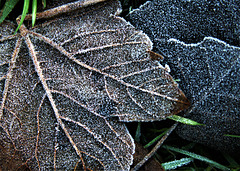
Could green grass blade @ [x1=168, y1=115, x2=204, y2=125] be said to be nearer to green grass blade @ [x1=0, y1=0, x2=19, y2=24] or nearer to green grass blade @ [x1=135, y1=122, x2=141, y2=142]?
green grass blade @ [x1=135, y1=122, x2=141, y2=142]

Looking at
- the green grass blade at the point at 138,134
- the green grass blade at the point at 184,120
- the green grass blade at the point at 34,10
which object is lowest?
the green grass blade at the point at 138,134

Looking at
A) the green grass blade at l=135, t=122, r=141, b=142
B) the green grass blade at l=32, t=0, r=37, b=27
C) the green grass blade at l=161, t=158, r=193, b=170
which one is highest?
the green grass blade at l=32, t=0, r=37, b=27

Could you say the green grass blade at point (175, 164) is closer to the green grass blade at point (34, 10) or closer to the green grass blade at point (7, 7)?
the green grass blade at point (34, 10)

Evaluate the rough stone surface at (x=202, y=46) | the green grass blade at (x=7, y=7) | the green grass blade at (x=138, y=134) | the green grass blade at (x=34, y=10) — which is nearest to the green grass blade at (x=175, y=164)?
the green grass blade at (x=138, y=134)

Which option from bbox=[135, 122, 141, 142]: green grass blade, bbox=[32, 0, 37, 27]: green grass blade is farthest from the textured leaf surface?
bbox=[135, 122, 141, 142]: green grass blade

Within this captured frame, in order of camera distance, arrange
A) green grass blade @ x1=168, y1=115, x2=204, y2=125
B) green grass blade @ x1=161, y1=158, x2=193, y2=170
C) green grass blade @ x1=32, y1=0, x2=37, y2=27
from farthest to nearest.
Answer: green grass blade @ x1=161, y1=158, x2=193, y2=170 → green grass blade @ x1=168, y1=115, x2=204, y2=125 → green grass blade @ x1=32, y1=0, x2=37, y2=27

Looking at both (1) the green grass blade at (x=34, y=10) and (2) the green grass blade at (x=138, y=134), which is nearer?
(1) the green grass blade at (x=34, y=10)
